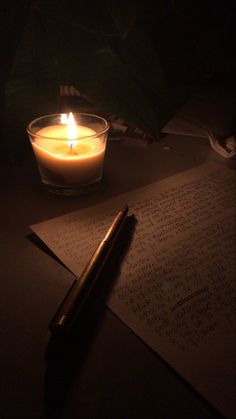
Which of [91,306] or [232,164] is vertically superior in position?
[232,164]

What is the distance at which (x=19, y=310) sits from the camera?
31cm

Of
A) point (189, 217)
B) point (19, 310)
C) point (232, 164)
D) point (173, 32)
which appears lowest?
point (19, 310)

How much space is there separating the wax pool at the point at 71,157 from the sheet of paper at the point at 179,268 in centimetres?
6

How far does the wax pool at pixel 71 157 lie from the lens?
461mm

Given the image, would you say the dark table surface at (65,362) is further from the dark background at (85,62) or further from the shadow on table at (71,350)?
the dark background at (85,62)

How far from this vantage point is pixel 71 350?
269 millimetres

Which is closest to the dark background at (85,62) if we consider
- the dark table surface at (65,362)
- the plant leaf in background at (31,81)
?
the plant leaf in background at (31,81)

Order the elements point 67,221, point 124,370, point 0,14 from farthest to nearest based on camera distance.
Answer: point 0,14 < point 67,221 < point 124,370

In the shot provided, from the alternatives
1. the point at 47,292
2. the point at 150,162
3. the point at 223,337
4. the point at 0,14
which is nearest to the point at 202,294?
the point at 223,337

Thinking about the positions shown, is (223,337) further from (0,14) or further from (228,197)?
(0,14)

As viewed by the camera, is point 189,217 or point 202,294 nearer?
point 202,294

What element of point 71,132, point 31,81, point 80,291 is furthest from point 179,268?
point 31,81

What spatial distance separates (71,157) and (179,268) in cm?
23

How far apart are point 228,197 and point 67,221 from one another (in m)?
0.26
